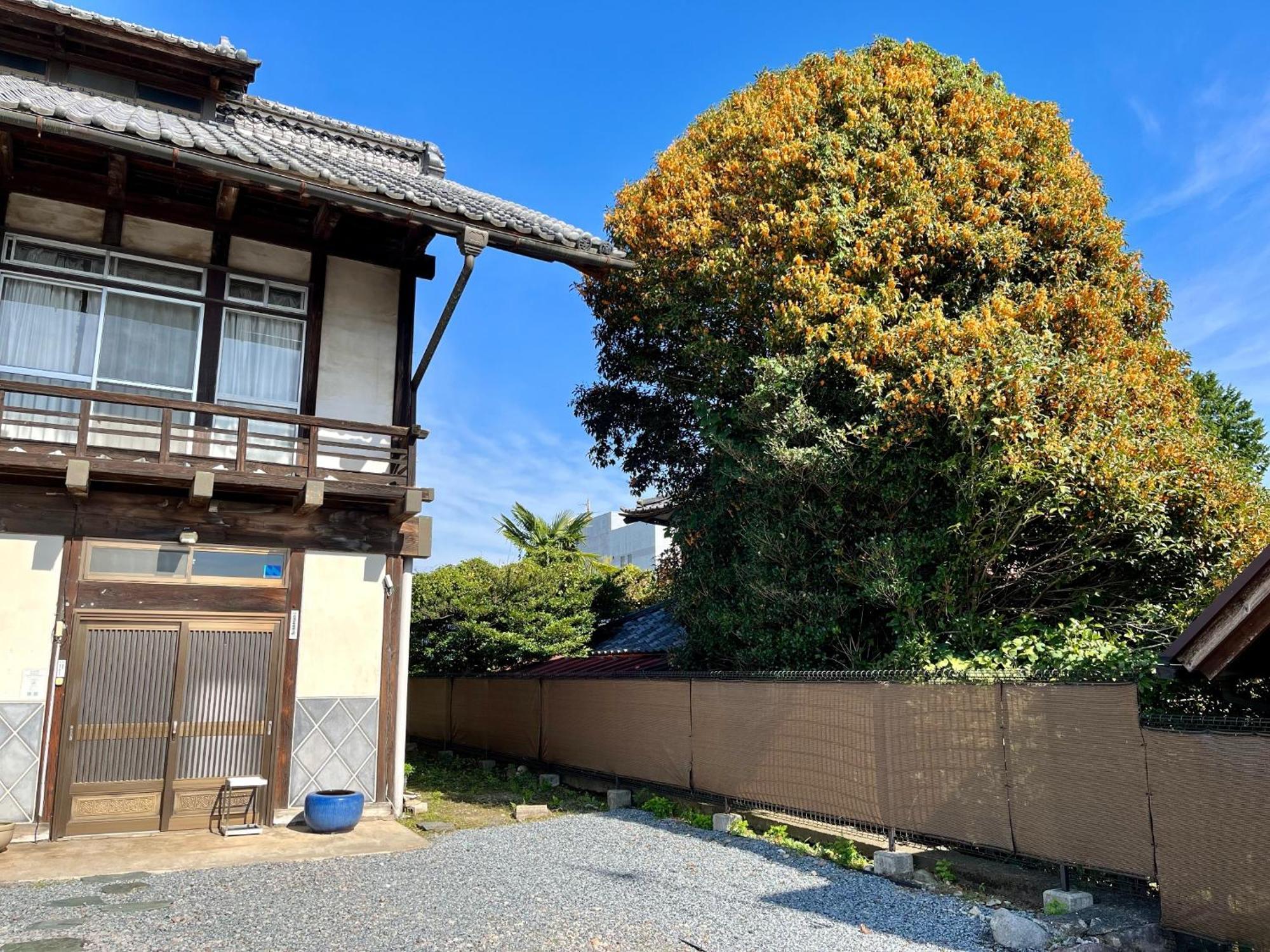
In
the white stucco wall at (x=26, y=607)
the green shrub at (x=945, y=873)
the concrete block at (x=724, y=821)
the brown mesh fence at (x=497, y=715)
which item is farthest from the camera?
the brown mesh fence at (x=497, y=715)

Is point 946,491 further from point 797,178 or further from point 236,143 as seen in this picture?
point 236,143

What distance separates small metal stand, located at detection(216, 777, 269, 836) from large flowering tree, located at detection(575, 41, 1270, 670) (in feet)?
19.9

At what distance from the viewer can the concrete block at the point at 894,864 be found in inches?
324

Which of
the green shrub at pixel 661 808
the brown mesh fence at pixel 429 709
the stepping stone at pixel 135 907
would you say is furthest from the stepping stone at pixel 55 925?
the brown mesh fence at pixel 429 709

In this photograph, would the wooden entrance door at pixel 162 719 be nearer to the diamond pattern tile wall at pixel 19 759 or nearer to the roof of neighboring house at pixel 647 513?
the diamond pattern tile wall at pixel 19 759

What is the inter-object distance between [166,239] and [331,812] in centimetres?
723

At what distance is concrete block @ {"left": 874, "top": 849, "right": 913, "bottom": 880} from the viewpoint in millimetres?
8227

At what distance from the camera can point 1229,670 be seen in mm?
6188

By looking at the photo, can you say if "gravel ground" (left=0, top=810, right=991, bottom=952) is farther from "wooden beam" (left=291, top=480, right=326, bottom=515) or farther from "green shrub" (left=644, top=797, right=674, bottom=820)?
"wooden beam" (left=291, top=480, right=326, bottom=515)

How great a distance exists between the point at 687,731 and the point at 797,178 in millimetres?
7612

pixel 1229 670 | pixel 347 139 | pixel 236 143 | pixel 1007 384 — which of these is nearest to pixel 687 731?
pixel 1007 384

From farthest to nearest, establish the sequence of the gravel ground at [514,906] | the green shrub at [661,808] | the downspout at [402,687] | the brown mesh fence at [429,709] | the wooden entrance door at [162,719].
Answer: the brown mesh fence at [429,709] < the green shrub at [661,808] < the downspout at [402,687] < the wooden entrance door at [162,719] < the gravel ground at [514,906]

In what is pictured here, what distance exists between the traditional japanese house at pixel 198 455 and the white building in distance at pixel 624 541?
1504 inches

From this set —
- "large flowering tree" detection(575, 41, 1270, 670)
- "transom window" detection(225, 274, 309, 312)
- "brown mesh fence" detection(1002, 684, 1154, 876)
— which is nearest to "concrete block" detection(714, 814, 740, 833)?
"large flowering tree" detection(575, 41, 1270, 670)
